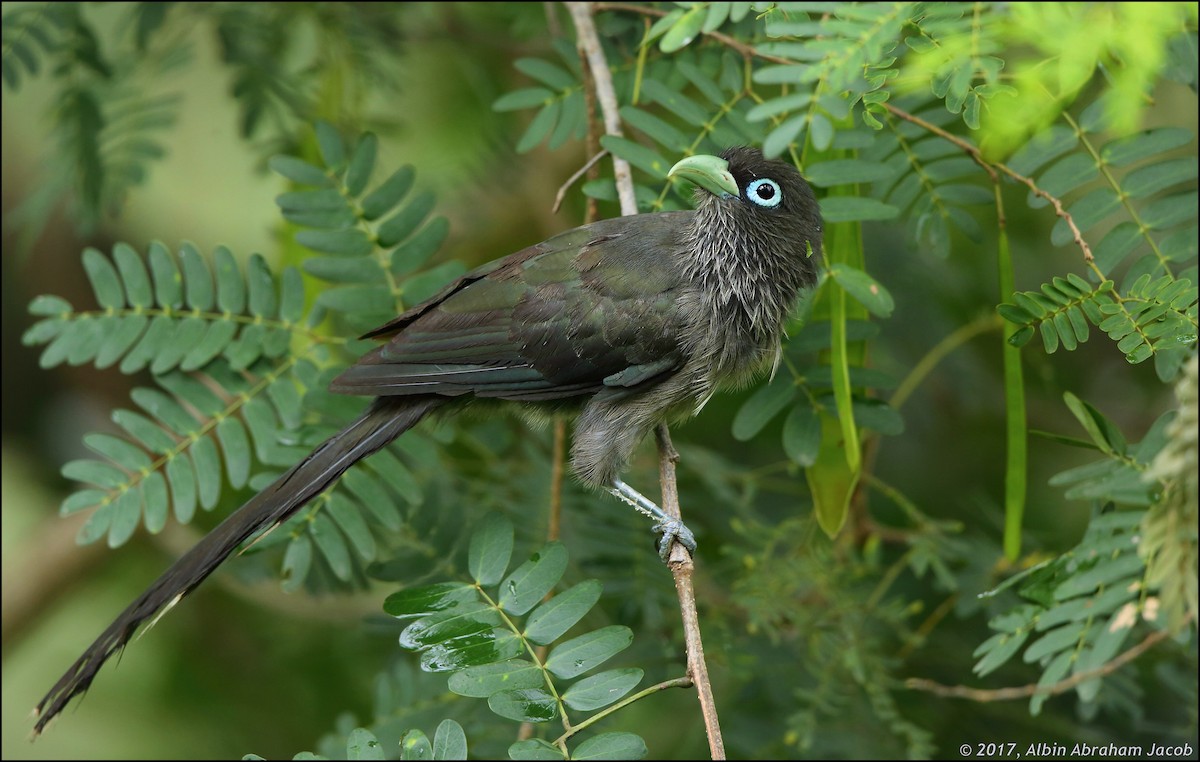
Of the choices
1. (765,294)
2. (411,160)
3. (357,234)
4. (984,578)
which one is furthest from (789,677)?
(411,160)

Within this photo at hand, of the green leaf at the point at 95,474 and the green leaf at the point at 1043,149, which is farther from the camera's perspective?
the green leaf at the point at 95,474

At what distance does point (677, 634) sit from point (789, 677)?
39 centimetres

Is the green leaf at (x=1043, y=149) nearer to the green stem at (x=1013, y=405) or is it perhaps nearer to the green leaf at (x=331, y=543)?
the green stem at (x=1013, y=405)

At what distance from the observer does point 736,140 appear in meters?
3.16

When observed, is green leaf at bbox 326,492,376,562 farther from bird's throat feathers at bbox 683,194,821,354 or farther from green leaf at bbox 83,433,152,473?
bird's throat feathers at bbox 683,194,821,354

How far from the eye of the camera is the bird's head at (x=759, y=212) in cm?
294

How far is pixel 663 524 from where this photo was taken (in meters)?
2.98

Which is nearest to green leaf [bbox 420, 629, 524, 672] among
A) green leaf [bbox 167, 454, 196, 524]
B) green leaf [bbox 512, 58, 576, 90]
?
green leaf [bbox 167, 454, 196, 524]

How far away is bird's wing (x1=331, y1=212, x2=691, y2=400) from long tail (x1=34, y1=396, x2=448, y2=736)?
0.13m

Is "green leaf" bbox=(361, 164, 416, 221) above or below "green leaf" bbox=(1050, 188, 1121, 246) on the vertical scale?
above

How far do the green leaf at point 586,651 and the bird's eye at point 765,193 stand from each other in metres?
1.31

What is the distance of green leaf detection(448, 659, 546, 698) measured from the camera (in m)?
2.20

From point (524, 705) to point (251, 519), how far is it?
3.15ft

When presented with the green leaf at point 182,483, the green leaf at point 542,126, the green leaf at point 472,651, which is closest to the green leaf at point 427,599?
the green leaf at point 472,651
